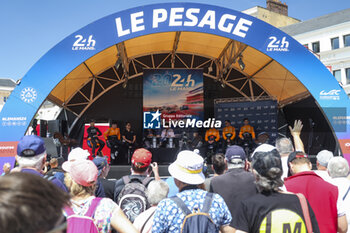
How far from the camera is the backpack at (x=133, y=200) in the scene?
9.30 feet

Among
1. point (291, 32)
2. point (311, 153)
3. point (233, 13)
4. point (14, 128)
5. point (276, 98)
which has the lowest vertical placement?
point (311, 153)

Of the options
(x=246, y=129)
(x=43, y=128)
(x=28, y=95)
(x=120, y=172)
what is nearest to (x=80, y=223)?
(x=28, y=95)

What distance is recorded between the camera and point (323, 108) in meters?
8.23

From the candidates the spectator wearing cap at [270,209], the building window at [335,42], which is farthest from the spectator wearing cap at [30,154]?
the building window at [335,42]

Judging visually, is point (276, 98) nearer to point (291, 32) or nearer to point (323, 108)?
point (323, 108)

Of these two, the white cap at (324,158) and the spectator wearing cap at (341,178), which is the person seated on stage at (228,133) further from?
the spectator wearing cap at (341,178)

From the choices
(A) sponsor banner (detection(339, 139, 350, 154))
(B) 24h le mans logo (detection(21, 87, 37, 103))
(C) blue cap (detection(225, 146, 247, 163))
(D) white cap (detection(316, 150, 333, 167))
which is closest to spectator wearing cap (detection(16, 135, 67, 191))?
(C) blue cap (detection(225, 146, 247, 163))

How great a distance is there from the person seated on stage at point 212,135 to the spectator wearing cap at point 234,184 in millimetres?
9497

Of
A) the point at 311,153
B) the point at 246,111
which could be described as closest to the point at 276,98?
the point at 246,111

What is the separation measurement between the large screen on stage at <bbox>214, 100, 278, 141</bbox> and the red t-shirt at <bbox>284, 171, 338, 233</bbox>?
10.2 metres

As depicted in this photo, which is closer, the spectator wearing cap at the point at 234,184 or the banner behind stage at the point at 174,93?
the spectator wearing cap at the point at 234,184

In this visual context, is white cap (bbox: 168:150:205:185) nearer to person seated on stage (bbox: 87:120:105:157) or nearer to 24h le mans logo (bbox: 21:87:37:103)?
24h le mans logo (bbox: 21:87:37:103)

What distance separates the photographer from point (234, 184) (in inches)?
113

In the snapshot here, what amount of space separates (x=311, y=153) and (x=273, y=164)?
11.7m
